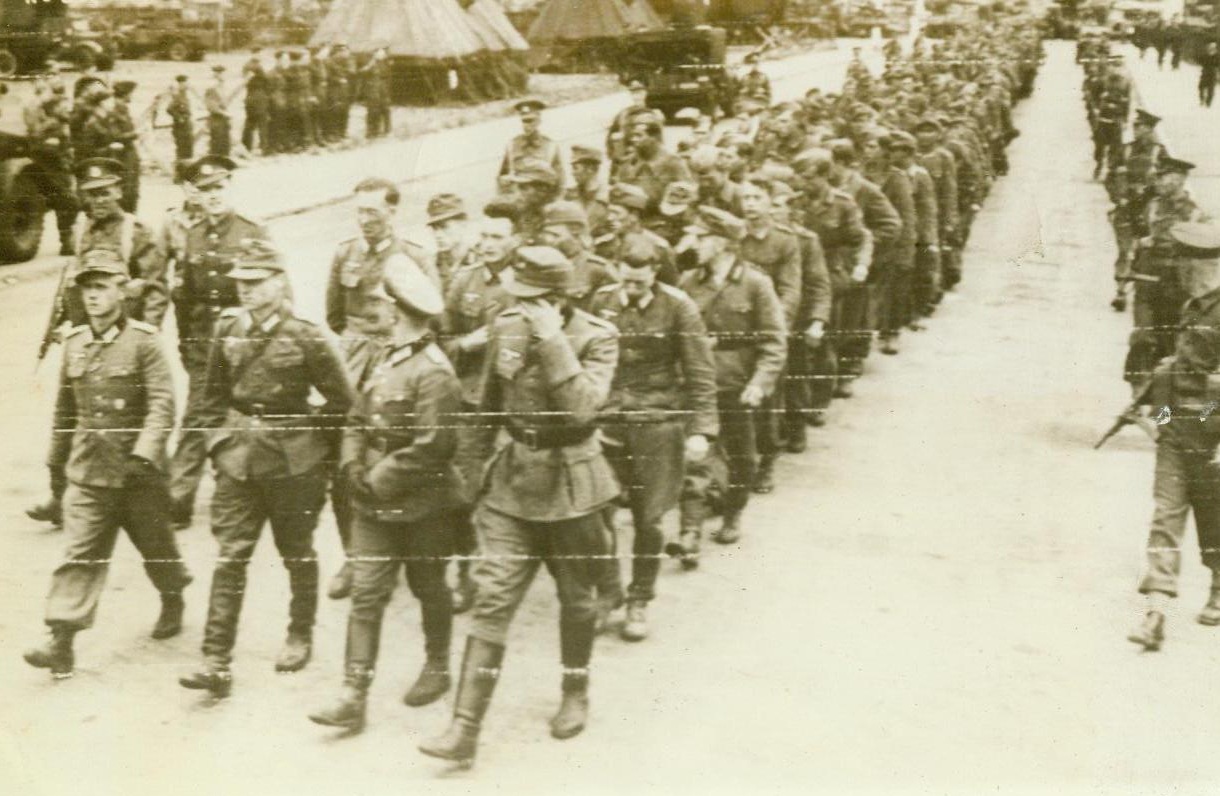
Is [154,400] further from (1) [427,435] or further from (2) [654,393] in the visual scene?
(2) [654,393]

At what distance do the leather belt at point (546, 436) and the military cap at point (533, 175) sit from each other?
2.73 m

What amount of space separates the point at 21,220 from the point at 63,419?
264 inches

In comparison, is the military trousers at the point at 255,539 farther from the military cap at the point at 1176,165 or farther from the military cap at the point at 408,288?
the military cap at the point at 1176,165

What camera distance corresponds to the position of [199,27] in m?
17.2

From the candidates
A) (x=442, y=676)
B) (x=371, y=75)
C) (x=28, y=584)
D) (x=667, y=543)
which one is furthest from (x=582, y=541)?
(x=371, y=75)

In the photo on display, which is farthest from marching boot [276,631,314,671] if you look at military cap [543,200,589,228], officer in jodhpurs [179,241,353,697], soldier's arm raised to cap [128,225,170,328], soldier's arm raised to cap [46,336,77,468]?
soldier's arm raised to cap [128,225,170,328]

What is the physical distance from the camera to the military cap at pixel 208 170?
7137mm

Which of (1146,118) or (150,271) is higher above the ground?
(1146,118)

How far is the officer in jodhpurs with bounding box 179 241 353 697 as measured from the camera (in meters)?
5.28

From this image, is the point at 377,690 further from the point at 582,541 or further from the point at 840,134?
the point at 840,134

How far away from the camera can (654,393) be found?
622 cm

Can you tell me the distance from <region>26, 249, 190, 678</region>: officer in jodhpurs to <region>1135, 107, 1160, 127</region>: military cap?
8.87 meters

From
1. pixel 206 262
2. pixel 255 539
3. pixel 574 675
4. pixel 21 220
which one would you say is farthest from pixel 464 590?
pixel 21 220

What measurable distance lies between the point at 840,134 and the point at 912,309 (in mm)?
2397
